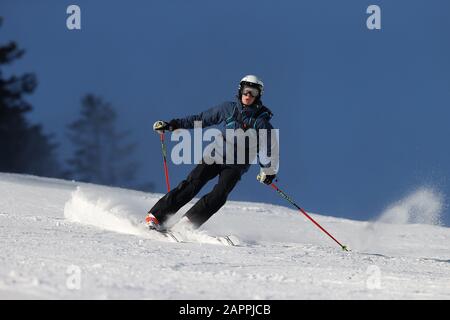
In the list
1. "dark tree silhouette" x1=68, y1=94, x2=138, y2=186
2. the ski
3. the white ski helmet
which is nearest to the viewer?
the ski

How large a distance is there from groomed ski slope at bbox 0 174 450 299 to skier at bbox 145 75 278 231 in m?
0.21

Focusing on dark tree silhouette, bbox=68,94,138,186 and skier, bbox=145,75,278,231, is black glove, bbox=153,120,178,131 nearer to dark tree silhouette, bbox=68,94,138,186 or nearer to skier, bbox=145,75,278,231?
skier, bbox=145,75,278,231

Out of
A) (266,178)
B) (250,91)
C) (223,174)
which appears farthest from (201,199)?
(250,91)

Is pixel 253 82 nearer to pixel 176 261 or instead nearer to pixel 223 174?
pixel 223 174

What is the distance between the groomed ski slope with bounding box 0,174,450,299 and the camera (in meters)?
3.95

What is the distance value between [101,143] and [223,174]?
41.6m

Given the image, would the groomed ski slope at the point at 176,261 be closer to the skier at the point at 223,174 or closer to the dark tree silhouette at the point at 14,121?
the skier at the point at 223,174

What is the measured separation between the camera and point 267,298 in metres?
3.85

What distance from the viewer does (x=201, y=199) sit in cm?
695

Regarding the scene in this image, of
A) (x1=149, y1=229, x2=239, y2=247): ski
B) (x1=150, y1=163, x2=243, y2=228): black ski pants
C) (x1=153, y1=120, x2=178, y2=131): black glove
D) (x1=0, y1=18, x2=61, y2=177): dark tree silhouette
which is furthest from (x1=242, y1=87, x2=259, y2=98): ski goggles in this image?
(x1=0, y1=18, x2=61, y2=177): dark tree silhouette

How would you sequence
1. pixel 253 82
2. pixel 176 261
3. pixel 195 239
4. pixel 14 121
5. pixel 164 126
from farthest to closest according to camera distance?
pixel 14 121, pixel 164 126, pixel 253 82, pixel 195 239, pixel 176 261
